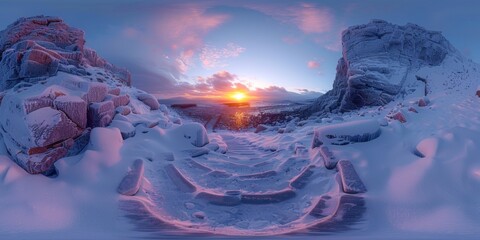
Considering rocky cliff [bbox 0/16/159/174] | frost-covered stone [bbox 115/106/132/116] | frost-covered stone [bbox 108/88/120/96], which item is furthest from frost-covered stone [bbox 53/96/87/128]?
frost-covered stone [bbox 108/88/120/96]

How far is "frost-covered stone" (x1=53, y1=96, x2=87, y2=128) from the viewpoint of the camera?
6219 millimetres

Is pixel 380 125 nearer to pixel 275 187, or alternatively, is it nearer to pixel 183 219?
pixel 275 187

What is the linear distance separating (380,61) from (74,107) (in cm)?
1971

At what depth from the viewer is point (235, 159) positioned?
771cm

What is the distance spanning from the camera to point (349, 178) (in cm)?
546

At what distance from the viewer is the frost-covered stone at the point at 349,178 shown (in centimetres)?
520

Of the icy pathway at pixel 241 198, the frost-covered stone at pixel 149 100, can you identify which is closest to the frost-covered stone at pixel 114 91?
the frost-covered stone at pixel 149 100

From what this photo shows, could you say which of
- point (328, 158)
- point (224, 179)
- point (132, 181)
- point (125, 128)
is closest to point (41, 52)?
point (125, 128)

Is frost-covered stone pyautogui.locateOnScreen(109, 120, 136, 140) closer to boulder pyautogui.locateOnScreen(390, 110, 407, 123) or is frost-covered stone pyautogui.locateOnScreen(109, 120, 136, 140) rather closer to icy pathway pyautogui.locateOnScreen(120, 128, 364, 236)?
icy pathway pyautogui.locateOnScreen(120, 128, 364, 236)

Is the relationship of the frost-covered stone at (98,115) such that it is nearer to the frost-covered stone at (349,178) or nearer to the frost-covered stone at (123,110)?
the frost-covered stone at (123,110)

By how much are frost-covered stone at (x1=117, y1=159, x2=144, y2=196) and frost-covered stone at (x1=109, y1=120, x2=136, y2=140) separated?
1434mm

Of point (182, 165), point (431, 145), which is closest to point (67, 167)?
point (182, 165)

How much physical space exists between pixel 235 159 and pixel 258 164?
824 mm

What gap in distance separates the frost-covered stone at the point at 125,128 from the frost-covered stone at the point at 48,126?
116 cm
